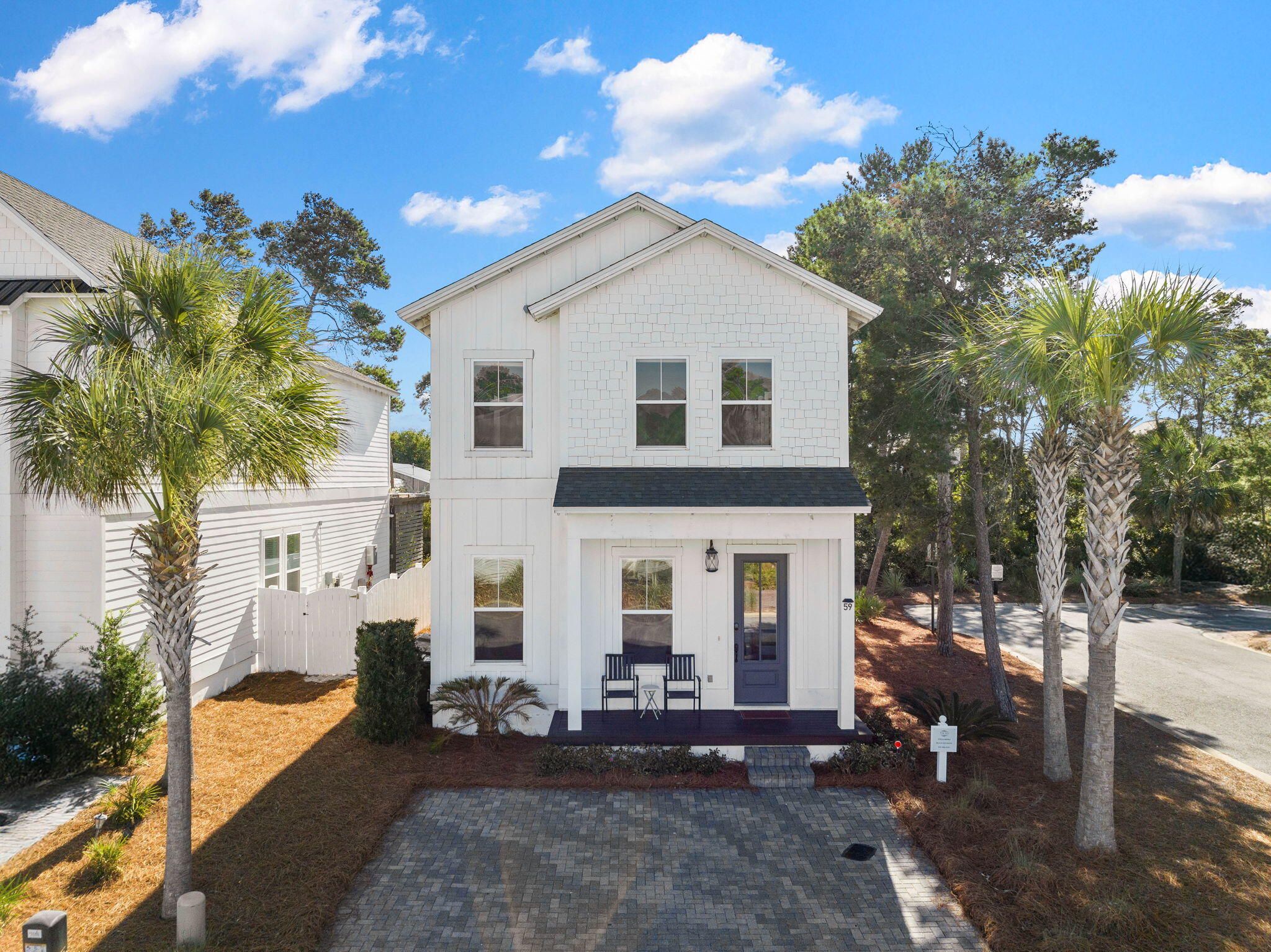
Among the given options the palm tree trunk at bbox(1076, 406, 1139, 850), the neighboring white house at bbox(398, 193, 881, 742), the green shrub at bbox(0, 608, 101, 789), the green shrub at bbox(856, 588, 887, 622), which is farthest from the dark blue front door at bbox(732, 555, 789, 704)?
the green shrub at bbox(856, 588, 887, 622)

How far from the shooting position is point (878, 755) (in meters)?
9.81

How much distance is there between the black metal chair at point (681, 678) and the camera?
11094 mm

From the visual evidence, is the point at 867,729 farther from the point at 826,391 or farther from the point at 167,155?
the point at 167,155

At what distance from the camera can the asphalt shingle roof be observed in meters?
10.3

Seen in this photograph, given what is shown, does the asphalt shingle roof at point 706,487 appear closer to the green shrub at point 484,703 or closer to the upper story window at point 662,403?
the upper story window at point 662,403

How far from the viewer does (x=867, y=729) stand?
10.4 metres

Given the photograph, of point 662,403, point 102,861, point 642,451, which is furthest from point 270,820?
point 662,403

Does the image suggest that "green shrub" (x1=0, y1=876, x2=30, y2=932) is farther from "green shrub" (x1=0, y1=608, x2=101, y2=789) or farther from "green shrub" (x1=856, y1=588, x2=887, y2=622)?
"green shrub" (x1=856, y1=588, x2=887, y2=622)

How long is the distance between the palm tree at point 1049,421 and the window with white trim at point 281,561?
1344 cm

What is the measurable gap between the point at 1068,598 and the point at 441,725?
23154 mm

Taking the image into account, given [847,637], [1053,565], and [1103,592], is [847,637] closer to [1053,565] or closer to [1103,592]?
[1053,565]

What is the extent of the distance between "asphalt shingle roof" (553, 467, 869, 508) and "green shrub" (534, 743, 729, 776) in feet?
11.4

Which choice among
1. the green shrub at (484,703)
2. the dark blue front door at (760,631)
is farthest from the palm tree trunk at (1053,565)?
the green shrub at (484,703)

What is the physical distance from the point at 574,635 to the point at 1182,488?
25.1 m
